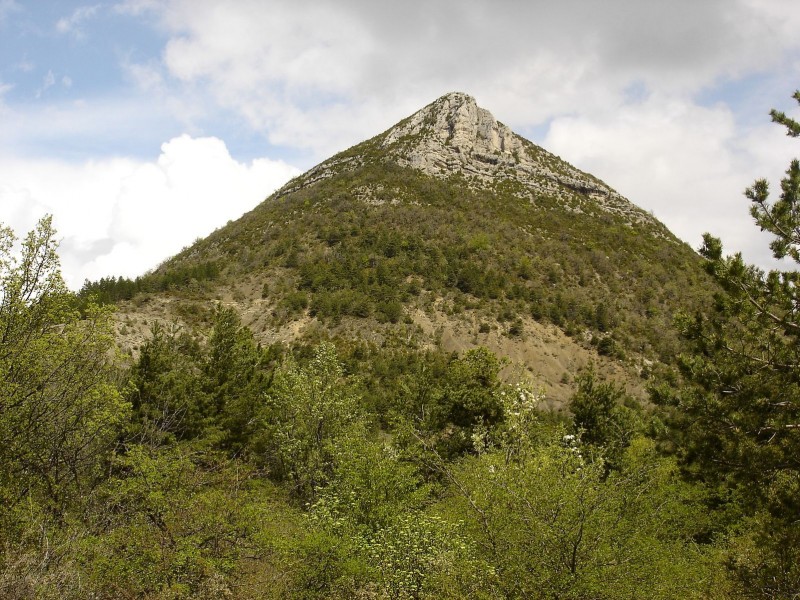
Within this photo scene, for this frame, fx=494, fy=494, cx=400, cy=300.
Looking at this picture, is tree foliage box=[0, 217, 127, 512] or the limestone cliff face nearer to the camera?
tree foliage box=[0, 217, 127, 512]

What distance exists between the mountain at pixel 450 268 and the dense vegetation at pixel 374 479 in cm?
1644

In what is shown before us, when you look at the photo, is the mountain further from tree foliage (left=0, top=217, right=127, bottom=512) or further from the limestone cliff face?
tree foliage (left=0, top=217, right=127, bottom=512)

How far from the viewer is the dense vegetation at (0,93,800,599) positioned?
8.86 metres

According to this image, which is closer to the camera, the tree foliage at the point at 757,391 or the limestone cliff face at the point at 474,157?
the tree foliage at the point at 757,391

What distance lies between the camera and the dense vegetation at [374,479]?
349 inches

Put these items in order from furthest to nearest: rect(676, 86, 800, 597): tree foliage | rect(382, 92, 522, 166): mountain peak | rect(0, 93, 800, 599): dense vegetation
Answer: rect(382, 92, 522, 166): mountain peak < rect(0, 93, 800, 599): dense vegetation < rect(676, 86, 800, 597): tree foliage

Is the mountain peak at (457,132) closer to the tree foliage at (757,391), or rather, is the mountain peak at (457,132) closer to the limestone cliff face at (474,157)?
the limestone cliff face at (474,157)

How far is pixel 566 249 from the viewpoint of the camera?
55.0m

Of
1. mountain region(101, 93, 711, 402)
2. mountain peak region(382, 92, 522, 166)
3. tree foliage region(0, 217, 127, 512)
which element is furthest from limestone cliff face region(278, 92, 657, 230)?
tree foliage region(0, 217, 127, 512)

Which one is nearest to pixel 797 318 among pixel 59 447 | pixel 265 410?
pixel 59 447

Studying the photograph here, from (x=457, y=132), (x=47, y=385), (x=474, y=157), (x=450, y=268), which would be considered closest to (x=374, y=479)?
(x=47, y=385)

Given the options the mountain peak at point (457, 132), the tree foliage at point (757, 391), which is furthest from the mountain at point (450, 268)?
the tree foliage at point (757, 391)

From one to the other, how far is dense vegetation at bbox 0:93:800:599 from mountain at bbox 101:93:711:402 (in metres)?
16.4

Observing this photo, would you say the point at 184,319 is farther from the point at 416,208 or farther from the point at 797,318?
the point at 797,318
